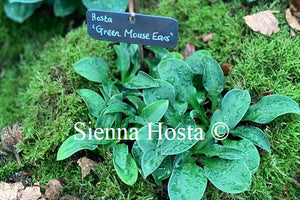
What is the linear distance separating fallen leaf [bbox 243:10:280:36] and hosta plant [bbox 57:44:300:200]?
44 cm

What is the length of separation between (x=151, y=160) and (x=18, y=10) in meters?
1.85

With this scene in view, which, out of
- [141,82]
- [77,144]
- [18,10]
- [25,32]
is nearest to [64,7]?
[18,10]

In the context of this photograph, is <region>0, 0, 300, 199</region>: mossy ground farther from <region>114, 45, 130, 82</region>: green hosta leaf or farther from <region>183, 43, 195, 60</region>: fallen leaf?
<region>114, 45, 130, 82</region>: green hosta leaf

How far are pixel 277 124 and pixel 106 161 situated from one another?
1059mm

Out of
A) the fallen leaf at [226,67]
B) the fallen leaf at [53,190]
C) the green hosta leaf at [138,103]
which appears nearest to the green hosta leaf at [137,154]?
the green hosta leaf at [138,103]

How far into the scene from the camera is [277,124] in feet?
6.34

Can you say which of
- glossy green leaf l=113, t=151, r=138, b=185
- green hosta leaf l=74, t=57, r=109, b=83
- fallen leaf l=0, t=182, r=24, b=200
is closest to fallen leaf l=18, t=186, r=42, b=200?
fallen leaf l=0, t=182, r=24, b=200

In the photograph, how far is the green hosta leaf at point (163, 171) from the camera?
1807 mm

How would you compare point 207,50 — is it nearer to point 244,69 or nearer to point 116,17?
point 244,69

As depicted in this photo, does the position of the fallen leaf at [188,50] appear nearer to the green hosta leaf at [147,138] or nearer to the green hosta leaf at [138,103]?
the green hosta leaf at [138,103]

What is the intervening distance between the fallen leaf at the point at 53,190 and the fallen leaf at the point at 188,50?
126 centimetres

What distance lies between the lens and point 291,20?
225cm

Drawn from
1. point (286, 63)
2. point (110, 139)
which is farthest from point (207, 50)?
point (110, 139)

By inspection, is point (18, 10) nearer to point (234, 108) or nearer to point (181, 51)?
point (181, 51)
